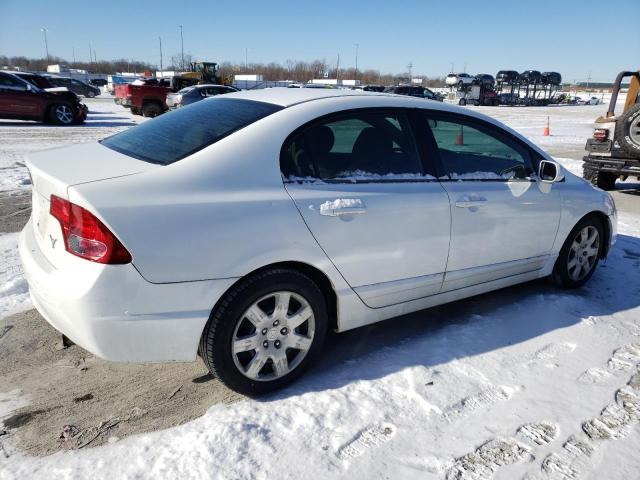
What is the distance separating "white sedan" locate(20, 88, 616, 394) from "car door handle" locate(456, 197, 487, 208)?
0.04ft

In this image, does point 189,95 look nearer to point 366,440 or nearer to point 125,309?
point 125,309

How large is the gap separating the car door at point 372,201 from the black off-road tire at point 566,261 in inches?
60.2

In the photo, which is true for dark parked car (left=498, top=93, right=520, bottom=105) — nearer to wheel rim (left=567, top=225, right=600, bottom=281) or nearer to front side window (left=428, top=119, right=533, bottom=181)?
wheel rim (left=567, top=225, right=600, bottom=281)

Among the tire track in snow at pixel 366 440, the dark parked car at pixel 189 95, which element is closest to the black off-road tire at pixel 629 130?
the tire track in snow at pixel 366 440

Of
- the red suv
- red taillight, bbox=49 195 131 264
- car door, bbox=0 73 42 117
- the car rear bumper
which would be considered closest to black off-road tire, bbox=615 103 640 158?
the car rear bumper

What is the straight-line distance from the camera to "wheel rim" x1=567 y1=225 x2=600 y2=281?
4378 mm

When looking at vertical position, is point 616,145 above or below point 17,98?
below

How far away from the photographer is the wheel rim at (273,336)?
2688mm

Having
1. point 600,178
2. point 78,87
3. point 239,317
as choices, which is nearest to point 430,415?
point 239,317

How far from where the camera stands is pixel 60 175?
8.32ft

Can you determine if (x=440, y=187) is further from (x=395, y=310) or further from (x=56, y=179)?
(x=56, y=179)

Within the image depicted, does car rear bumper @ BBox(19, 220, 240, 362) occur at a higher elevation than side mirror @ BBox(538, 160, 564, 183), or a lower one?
lower

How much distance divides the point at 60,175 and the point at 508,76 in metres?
48.9

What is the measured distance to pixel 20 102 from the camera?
1587 centimetres
